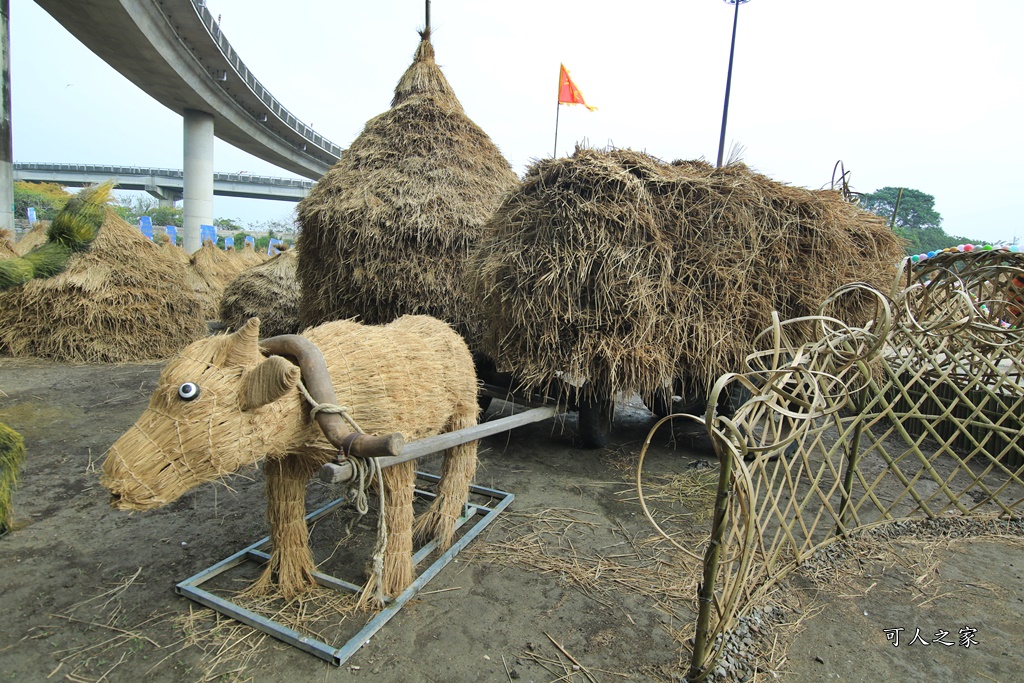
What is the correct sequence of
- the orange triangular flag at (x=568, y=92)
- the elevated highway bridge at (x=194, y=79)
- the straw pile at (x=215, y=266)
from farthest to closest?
the elevated highway bridge at (x=194, y=79) → the straw pile at (x=215, y=266) → the orange triangular flag at (x=568, y=92)

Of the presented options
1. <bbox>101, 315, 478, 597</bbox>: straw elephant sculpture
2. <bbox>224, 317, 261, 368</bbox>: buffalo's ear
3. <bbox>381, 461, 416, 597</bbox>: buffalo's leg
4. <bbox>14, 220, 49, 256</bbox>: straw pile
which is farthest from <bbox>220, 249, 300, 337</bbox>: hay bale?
<bbox>224, 317, 261, 368</bbox>: buffalo's ear

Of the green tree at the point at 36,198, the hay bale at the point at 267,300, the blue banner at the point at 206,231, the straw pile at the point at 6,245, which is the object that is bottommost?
the hay bale at the point at 267,300

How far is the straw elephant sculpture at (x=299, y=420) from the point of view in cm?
195

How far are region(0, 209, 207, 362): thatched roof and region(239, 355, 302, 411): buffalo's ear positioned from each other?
26.9 ft

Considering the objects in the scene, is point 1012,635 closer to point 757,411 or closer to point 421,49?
point 757,411

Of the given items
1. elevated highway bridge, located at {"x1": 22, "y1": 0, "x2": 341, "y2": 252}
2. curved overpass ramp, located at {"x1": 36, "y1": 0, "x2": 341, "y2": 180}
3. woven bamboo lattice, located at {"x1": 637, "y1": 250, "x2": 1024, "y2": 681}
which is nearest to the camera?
woven bamboo lattice, located at {"x1": 637, "y1": 250, "x2": 1024, "y2": 681}

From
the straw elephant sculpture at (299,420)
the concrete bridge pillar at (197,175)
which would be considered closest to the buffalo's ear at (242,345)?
the straw elephant sculpture at (299,420)

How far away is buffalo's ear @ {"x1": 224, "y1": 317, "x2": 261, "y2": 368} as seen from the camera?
82.2 inches

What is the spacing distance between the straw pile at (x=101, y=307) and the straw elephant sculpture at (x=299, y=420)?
25.1ft

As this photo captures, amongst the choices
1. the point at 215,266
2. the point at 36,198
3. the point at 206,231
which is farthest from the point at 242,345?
the point at 36,198

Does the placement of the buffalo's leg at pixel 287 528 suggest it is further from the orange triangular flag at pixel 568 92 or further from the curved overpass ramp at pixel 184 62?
the curved overpass ramp at pixel 184 62

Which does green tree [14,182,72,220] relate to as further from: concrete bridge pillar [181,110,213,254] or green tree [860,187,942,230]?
green tree [860,187,942,230]

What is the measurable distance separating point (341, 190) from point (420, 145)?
3.64 feet

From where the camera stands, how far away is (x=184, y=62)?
18.6 m
